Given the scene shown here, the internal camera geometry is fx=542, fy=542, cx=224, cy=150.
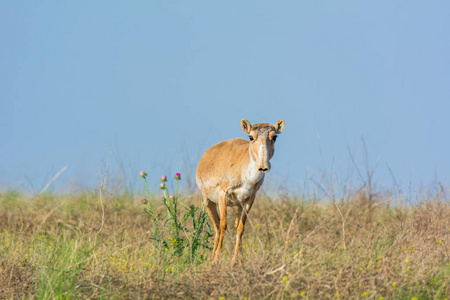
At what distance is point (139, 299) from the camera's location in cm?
568

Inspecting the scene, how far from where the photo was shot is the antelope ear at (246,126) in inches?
328

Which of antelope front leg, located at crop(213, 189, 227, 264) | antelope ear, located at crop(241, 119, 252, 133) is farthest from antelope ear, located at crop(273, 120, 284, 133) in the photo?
antelope front leg, located at crop(213, 189, 227, 264)

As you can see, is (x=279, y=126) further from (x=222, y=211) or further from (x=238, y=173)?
(x=222, y=211)

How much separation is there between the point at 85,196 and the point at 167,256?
751 cm

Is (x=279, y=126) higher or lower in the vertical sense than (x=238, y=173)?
higher

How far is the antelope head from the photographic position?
7.79m

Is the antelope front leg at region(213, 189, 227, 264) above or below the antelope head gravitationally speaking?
below

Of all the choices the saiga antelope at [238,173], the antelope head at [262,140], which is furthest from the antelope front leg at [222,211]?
the antelope head at [262,140]

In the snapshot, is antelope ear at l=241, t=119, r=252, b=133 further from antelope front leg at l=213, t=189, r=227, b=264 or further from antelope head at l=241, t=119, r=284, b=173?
antelope front leg at l=213, t=189, r=227, b=264

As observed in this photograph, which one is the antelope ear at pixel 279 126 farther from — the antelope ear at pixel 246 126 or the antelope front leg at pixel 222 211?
the antelope front leg at pixel 222 211

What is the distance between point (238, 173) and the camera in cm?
862

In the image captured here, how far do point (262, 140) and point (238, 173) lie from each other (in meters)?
0.93

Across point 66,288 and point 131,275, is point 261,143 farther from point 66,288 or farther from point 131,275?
point 66,288

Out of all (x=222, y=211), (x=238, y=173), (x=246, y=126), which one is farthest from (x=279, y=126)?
(x=222, y=211)
